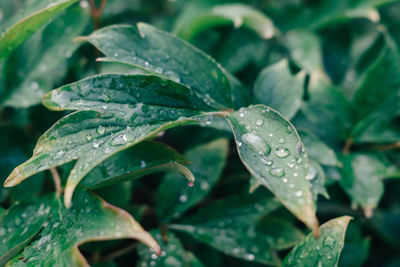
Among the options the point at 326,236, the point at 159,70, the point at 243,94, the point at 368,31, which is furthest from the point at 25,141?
the point at 368,31

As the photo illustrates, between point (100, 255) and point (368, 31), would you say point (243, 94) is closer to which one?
point (100, 255)

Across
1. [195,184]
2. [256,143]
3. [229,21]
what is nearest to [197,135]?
[195,184]

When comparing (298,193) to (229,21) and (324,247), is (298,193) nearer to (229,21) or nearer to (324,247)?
(324,247)

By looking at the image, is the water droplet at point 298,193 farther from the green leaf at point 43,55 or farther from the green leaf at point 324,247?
the green leaf at point 43,55

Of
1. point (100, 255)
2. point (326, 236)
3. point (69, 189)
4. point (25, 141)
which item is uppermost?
point (69, 189)

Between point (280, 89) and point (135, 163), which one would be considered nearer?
point (135, 163)

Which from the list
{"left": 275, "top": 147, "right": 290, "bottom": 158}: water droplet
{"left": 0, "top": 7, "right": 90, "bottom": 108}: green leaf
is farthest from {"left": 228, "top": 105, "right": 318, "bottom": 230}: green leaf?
{"left": 0, "top": 7, "right": 90, "bottom": 108}: green leaf
